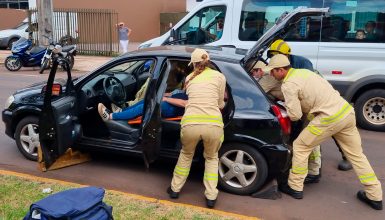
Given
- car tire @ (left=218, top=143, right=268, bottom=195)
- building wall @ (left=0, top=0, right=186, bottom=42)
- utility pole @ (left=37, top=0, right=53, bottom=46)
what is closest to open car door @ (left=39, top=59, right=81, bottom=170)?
car tire @ (left=218, top=143, right=268, bottom=195)

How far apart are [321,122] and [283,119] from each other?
38 cm

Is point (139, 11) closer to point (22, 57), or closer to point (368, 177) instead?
point (22, 57)

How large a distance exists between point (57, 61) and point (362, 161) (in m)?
3.34

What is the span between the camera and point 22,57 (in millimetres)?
15141

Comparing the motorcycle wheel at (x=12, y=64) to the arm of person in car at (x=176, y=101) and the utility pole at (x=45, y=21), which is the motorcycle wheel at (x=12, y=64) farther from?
the arm of person in car at (x=176, y=101)

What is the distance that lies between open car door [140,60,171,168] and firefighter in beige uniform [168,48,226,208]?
0.93 ft

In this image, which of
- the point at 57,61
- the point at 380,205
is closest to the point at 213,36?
the point at 57,61

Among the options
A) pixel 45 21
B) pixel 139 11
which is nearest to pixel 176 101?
pixel 45 21

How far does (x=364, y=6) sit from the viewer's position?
7383 mm

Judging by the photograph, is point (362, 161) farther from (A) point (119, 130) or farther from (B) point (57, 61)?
(B) point (57, 61)

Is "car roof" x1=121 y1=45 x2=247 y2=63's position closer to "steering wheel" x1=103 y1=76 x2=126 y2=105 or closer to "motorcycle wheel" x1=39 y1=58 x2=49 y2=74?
"steering wheel" x1=103 y1=76 x2=126 y2=105

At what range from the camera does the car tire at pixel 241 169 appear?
4.57m

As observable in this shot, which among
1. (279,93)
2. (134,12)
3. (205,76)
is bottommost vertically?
(279,93)

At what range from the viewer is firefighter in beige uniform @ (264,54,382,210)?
446 cm
